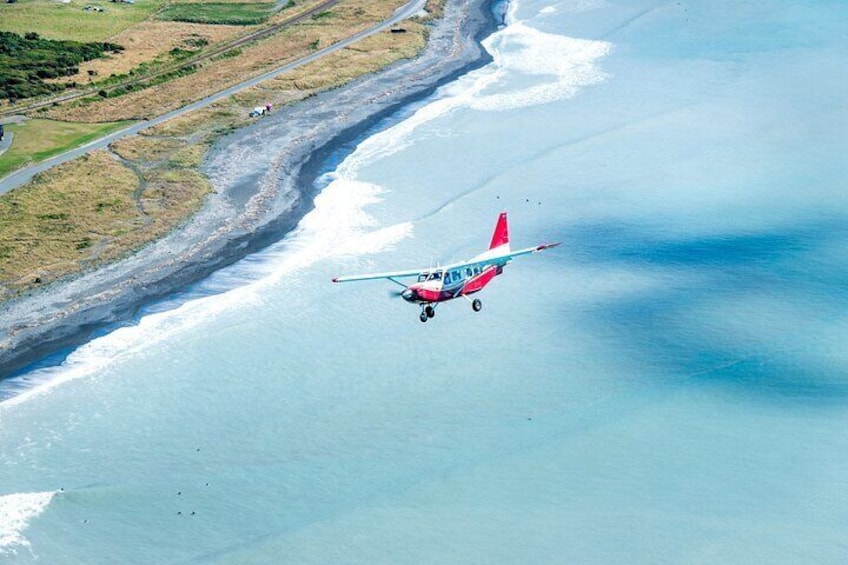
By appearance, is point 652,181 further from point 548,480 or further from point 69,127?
point 69,127

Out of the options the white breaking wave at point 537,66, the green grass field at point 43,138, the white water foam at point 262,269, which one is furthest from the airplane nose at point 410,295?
the white breaking wave at point 537,66

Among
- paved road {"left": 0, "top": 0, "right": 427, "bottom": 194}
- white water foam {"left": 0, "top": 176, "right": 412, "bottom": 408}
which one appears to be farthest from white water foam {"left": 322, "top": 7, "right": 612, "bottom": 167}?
paved road {"left": 0, "top": 0, "right": 427, "bottom": 194}

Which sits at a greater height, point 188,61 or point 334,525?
point 188,61

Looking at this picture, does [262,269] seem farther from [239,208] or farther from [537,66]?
[537,66]

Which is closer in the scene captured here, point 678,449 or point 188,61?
point 678,449

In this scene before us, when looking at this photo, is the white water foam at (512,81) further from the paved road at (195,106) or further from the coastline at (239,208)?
the paved road at (195,106)

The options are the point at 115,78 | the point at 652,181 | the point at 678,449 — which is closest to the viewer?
the point at 678,449

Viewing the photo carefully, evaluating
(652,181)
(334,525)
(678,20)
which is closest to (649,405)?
(334,525)

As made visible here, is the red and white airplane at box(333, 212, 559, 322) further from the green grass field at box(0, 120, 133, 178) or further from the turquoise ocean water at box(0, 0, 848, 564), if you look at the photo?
the green grass field at box(0, 120, 133, 178)
